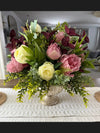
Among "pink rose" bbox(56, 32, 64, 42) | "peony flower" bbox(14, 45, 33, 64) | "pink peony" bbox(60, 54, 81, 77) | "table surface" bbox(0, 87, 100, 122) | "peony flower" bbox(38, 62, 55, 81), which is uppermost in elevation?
"pink rose" bbox(56, 32, 64, 42)

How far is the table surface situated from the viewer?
0.53 meters

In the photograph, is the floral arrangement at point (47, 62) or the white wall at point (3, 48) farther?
the white wall at point (3, 48)

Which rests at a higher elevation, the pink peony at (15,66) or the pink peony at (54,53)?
the pink peony at (54,53)

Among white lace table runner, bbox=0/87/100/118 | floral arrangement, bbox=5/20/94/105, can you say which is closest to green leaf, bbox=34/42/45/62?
floral arrangement, bbox=5/20/94/105

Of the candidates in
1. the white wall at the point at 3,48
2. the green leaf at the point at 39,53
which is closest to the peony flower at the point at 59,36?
the green leaf at the point at 39,53

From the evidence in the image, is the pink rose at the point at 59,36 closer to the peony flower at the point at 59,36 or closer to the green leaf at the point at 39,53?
the peony flower at the point at 59,36

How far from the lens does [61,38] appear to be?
55cm

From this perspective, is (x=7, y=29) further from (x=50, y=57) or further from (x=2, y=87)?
(x=50, y=57)

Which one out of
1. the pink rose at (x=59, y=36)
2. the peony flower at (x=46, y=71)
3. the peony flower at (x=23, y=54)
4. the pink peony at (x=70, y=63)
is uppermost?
the pink rose at (x=59, y=36)

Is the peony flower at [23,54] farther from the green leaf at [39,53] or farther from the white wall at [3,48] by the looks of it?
the white wall at [3,48]

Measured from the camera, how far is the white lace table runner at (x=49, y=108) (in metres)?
0.56

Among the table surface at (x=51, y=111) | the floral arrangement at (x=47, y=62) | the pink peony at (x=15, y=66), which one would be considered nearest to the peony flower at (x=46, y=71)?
the floral arrangement at (x=47, y=62)

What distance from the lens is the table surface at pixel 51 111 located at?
0.53 meters

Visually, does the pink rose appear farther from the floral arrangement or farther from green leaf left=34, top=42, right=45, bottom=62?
green leaf left=34, top=42, right=45, bottom=62
